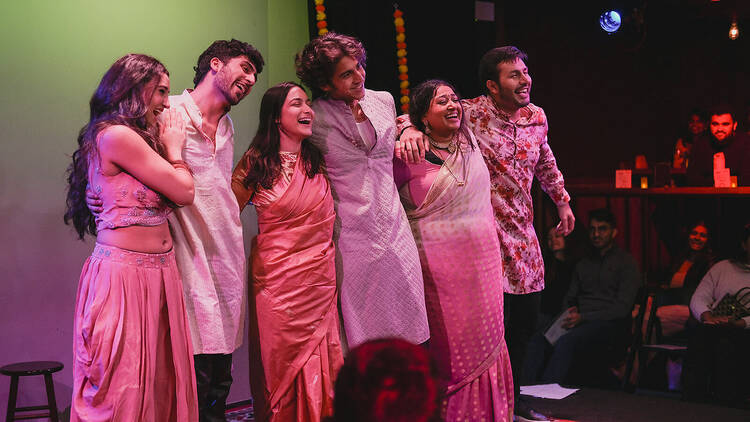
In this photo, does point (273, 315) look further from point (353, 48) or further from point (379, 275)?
point (353, 48)

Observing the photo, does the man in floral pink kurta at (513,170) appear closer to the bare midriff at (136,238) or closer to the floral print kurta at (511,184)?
the floral print kurta at (511,184)

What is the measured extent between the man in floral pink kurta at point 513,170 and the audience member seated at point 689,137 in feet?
15.6

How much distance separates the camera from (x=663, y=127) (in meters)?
9.76

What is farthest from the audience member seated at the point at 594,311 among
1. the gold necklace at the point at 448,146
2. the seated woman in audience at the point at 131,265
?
the seated woman in audience at the point at 131,265

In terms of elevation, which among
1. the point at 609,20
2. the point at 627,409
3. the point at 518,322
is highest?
the point at 609,20

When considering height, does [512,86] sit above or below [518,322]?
above

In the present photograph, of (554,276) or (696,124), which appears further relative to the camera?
(696,124)

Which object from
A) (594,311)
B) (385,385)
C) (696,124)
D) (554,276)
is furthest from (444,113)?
(696,124)

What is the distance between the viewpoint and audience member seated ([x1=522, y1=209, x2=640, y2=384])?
506 centimetres

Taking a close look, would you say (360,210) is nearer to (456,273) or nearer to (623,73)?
(456,273)

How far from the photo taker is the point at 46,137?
364cm

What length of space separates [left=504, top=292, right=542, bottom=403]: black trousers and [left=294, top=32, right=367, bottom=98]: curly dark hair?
1.29m

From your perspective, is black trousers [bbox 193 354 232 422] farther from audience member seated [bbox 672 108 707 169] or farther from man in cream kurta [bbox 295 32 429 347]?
audience member seated [bbox 672 108 707 169]

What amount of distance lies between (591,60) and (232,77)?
19.9ft
